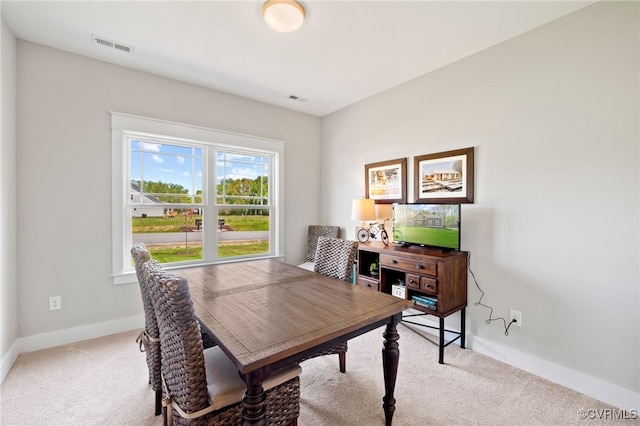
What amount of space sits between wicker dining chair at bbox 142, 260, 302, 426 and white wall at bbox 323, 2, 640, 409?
209 centimetres

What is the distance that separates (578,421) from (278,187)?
3.68 meters

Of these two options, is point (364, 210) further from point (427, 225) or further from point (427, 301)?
point (427, 301)

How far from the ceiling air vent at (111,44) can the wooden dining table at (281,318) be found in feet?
7.13

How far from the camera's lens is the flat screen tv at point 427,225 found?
267 centimetres

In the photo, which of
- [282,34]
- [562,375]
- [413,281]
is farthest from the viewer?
[413,281]

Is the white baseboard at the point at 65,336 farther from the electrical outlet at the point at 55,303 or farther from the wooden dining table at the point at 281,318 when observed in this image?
the wooden dining table at the point at 281,318

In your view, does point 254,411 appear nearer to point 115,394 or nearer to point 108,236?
point 115,394

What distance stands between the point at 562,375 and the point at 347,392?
1.65 metres

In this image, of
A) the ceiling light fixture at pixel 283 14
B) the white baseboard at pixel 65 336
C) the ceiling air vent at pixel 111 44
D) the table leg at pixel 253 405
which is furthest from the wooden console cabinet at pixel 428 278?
the ceiling air vent at pixel 111 44

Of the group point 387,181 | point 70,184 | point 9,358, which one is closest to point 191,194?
point 70,184

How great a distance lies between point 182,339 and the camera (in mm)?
1121

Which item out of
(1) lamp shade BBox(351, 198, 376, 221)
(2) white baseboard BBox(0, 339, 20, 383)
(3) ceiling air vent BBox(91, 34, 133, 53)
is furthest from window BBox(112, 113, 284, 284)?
(1) lamp shade BBox(351, 198, 376, 221)

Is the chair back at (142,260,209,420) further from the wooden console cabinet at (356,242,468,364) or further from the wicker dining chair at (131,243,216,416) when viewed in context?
the wooden console cabinet at (356,242,468,364)

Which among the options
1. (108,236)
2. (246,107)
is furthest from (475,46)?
(108,236)
